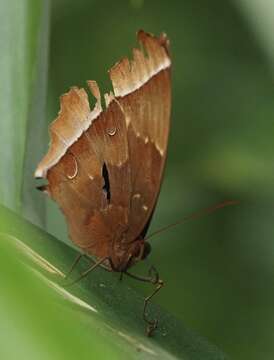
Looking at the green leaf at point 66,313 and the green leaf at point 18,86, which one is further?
the green leaf at point 18,86

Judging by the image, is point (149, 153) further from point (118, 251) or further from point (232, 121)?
point (232, 121)

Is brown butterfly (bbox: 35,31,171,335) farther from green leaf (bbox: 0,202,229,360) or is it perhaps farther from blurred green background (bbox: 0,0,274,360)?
blurred green background (bbox: 0,0,274,360)

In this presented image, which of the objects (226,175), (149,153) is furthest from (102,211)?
(226,175)

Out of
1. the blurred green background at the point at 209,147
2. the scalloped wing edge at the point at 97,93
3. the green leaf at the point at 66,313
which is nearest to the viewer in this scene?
the green leaf at the point at 66,313

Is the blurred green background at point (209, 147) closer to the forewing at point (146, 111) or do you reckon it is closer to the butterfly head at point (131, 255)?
the butterfly head at point (131, 255)

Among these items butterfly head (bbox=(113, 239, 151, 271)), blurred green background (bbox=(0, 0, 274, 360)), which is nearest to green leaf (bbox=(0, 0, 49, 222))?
butterfly head (bbox=(113, 239, 151, 271))

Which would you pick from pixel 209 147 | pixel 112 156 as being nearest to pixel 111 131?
pixel 112 156

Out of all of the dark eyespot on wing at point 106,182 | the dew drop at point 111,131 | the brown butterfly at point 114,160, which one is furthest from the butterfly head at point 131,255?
the dew drop at point 111,131
